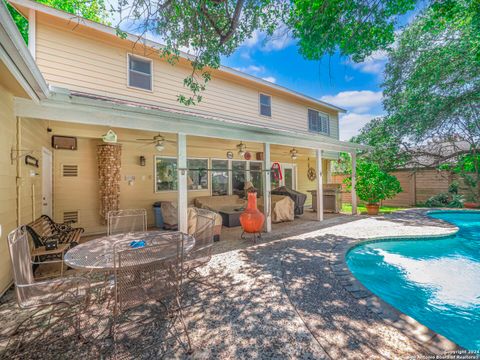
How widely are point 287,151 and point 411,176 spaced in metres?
8.04

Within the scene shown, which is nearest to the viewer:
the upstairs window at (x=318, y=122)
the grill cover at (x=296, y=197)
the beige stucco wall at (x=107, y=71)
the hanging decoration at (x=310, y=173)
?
the beige stucco wall at (x=107, y=71)

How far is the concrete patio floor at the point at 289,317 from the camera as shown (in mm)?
2027

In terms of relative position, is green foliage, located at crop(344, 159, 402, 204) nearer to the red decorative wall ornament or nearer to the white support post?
the red decorative wall ornament

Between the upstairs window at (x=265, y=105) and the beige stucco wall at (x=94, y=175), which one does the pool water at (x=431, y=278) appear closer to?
the beige stucco wall at (x=94, y=175)

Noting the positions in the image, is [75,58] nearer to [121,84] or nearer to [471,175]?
[121,84]

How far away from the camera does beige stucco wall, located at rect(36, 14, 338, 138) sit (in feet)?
18.8

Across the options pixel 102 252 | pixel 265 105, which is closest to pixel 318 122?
pixel 265 105

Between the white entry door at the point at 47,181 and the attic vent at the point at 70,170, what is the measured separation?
316 mm

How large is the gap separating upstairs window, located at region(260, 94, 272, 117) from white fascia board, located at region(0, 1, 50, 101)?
790cm

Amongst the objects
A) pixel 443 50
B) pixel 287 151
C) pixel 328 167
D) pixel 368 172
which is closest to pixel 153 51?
pixel 287 151

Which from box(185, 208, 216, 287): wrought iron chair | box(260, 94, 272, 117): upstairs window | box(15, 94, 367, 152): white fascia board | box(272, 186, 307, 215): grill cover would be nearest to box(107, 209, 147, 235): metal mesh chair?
box(185, 208, 216, 287): wrought iron chair

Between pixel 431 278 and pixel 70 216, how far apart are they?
8949 millimetres

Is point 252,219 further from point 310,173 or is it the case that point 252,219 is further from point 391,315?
point 310,173

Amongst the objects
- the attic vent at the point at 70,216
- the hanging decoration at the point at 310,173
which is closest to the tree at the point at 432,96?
the hanging decoration at the point at 310,173
